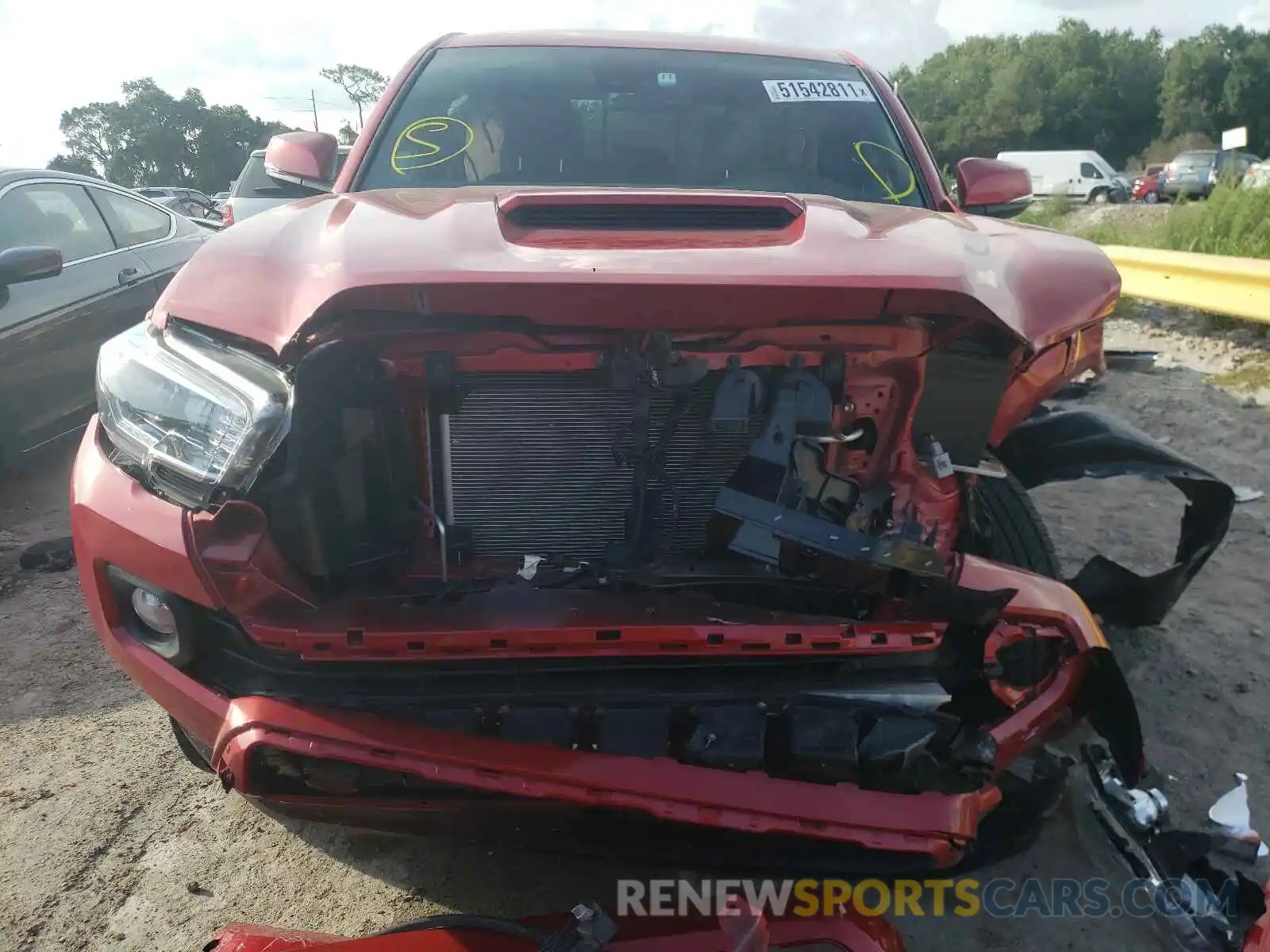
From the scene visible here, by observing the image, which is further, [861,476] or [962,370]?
[861,476]

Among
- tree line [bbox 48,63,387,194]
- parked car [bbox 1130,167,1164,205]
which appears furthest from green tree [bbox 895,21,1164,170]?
tree line [bbox 48,63,387,194]

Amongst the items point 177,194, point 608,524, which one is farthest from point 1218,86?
point 608,524

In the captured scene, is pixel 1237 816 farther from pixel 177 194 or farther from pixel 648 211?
pixel 177 194

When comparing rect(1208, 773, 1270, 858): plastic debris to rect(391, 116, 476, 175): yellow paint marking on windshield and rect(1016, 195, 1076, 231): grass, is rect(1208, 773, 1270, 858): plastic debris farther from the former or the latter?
rect(1016, 195, 1076, 231): grass

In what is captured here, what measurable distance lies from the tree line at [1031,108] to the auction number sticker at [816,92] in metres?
43.7

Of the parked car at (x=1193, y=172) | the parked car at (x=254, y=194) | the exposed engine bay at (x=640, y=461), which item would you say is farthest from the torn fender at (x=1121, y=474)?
the parked car at (x=1193, y=172)

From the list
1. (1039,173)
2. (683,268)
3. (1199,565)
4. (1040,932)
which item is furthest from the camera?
(1039,173)

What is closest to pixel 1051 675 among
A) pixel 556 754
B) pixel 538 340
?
pixel 556 754

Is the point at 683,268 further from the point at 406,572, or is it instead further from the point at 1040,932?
the point at 1040,932

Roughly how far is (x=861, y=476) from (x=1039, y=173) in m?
39.0

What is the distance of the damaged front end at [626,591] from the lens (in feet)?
5.33

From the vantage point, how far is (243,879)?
210 cm

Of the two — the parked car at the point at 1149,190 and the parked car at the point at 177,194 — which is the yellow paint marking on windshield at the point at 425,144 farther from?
the parked car at the point at 1149,190

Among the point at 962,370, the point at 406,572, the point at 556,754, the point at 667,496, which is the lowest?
the point at 556,754
